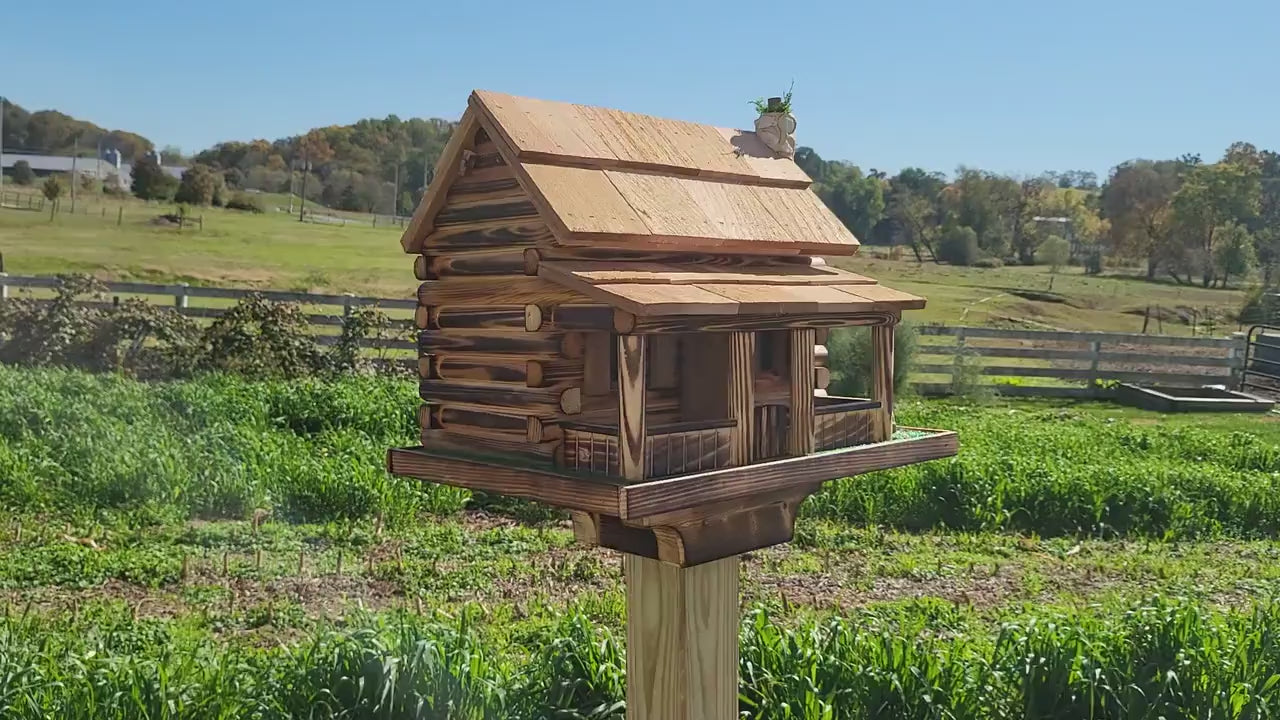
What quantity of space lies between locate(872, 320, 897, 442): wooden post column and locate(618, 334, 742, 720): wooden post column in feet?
1.12

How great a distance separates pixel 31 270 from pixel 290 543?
2391 cm

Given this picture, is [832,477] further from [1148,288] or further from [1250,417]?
[1148,288]

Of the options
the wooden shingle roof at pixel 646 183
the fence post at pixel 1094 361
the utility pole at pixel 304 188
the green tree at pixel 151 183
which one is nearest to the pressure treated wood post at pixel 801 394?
the wooden shingle roof at pixel 646 183

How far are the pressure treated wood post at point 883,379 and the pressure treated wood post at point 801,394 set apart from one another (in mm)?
316

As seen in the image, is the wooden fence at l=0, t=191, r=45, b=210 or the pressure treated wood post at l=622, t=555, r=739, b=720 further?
the wooden fence at l=0, t=191, r=45, b=210

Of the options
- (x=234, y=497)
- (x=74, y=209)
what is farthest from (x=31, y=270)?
(x=234, y=497)

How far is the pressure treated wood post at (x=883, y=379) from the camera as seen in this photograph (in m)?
2.81

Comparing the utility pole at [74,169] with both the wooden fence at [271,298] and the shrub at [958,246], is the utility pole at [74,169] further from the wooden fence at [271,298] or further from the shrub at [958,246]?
the shrub at [958,246]

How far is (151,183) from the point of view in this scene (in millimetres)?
38750

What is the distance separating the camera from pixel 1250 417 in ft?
48.7

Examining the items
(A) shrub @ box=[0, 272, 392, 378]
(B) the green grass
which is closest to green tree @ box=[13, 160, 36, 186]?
(A) shrub @ box=[0, 272, 392, 378]

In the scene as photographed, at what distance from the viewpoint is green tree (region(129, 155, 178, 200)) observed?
3859cm

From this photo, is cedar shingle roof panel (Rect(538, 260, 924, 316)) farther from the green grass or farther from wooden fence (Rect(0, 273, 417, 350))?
the green grass

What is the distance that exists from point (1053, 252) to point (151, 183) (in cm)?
3241
